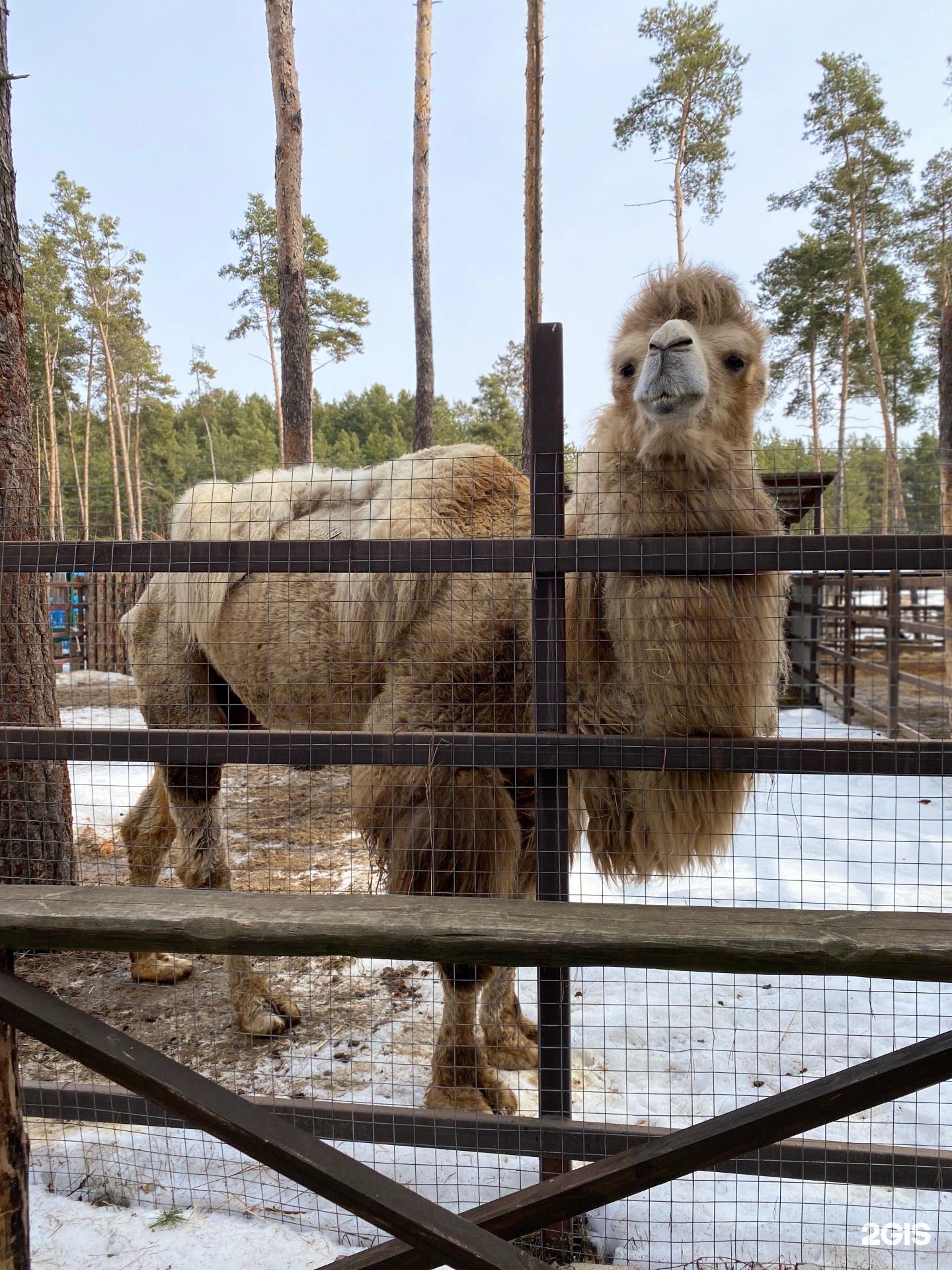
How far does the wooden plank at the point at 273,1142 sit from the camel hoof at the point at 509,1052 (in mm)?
1895

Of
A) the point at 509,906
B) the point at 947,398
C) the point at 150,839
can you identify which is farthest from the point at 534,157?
the point at 509,906

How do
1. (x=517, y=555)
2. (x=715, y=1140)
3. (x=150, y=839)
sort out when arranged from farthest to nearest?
(x=150, y=839)
(x=517, y=555)
(x=715, y=1140)

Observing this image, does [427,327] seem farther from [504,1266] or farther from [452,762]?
[504,1266]

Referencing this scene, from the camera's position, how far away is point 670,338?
240cm

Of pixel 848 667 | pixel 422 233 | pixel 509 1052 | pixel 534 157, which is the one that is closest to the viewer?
pixel 509 1052

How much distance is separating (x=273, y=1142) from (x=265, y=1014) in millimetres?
2337

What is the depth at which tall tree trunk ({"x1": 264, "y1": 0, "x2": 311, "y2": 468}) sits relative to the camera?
37.4 feet

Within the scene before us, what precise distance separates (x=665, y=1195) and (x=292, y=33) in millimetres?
14183

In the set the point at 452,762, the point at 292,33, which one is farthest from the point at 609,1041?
the point at 292,33

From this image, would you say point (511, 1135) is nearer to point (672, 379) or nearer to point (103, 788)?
point (672, 379)

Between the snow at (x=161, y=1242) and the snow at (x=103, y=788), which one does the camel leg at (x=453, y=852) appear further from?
the snow at (x=103, y=788)

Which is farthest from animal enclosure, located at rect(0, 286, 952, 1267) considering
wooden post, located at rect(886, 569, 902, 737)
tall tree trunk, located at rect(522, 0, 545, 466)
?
tall tree trunk, located at rect(522, 0, 545, 466)

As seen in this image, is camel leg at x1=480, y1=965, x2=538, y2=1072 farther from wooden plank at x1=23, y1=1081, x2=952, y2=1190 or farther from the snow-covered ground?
wooden plank at x1=23, y1=1081, x2=952, y2=1190

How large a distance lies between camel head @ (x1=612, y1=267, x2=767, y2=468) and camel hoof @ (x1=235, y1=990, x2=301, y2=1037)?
10.2 ft
